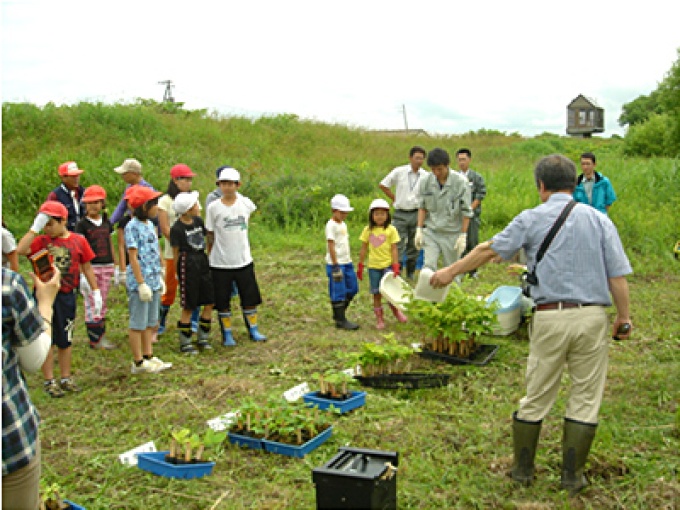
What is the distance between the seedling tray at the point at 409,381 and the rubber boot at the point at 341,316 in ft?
6.83

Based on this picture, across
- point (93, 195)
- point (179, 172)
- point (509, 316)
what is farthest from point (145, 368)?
point (509, 316)

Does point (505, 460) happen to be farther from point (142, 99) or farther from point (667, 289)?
point (142, 99)

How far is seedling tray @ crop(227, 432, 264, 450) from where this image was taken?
4.44 m

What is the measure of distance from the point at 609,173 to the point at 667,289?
8312 millimetres

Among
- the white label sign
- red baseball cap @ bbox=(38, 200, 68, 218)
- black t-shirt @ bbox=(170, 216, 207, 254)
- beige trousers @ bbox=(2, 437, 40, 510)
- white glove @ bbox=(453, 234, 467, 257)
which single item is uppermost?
red baseball cap @ bbox=(38, 200, 68, 218)

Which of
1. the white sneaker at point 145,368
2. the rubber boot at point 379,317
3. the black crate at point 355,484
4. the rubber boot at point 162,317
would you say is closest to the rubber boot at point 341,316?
the rubber boot at point 379,317

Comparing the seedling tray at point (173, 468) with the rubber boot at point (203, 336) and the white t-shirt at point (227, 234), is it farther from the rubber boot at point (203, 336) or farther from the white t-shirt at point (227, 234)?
the white t-shirt at point (227, 234)

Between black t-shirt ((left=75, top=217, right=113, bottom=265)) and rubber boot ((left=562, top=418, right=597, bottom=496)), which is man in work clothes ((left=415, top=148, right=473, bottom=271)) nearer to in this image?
black t-shirt ((left=75, top=217, right=113, bottom=265))

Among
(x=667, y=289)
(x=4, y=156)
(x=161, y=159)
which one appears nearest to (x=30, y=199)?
(x=4, y=156)

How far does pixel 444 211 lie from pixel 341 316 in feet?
5.55

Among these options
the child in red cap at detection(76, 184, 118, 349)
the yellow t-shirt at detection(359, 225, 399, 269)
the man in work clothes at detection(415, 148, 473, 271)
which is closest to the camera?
the child in red cap at detection(76, 184, 118, 349)

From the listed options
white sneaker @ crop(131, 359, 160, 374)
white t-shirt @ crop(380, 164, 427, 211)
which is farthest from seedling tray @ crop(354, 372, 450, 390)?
white t-shirt @ crop(380, 164, 427, 211)

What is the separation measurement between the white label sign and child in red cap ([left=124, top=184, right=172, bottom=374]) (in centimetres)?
178

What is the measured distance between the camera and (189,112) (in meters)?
21.4
